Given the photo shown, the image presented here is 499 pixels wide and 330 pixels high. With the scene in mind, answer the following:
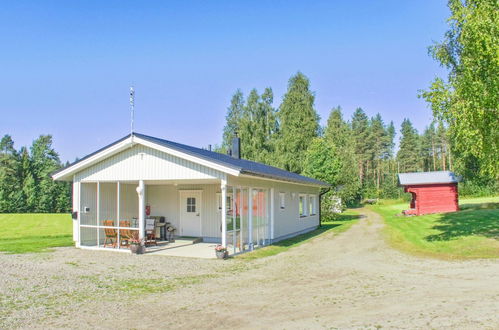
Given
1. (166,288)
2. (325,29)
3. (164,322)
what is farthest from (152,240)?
(325,29)

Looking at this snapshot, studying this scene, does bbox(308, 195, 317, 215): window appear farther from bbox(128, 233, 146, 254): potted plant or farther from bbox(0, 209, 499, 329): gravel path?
bbox(128, 233, 146, 254): potted plant

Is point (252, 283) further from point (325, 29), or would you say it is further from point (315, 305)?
point (325, 29)

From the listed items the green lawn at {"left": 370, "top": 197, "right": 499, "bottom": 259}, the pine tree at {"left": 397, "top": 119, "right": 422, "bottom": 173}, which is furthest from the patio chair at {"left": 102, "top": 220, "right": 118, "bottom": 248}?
the pine tree at {"left": 397, "top": 119, "right": 422, "bottom": 173}

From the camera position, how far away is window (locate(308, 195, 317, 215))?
21188 millimetres

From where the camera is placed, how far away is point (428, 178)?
28125 millimetres

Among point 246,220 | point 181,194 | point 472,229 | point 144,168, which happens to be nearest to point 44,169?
point 181,194

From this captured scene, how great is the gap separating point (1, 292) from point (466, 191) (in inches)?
1769

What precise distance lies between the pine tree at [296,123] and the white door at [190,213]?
68.0 ft

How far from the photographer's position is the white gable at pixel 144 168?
11.9 metres

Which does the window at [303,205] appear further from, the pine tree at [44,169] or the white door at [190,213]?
the pine tree at [44,169]

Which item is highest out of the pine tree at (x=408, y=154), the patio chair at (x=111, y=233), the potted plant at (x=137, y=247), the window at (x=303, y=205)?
the pine tree at (x=408, y=154)

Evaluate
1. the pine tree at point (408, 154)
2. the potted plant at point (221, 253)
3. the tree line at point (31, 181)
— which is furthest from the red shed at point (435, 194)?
the pine tree at point (408, 154)

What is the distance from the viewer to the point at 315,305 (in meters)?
6.15

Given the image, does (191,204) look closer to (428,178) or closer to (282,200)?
(282,200)
